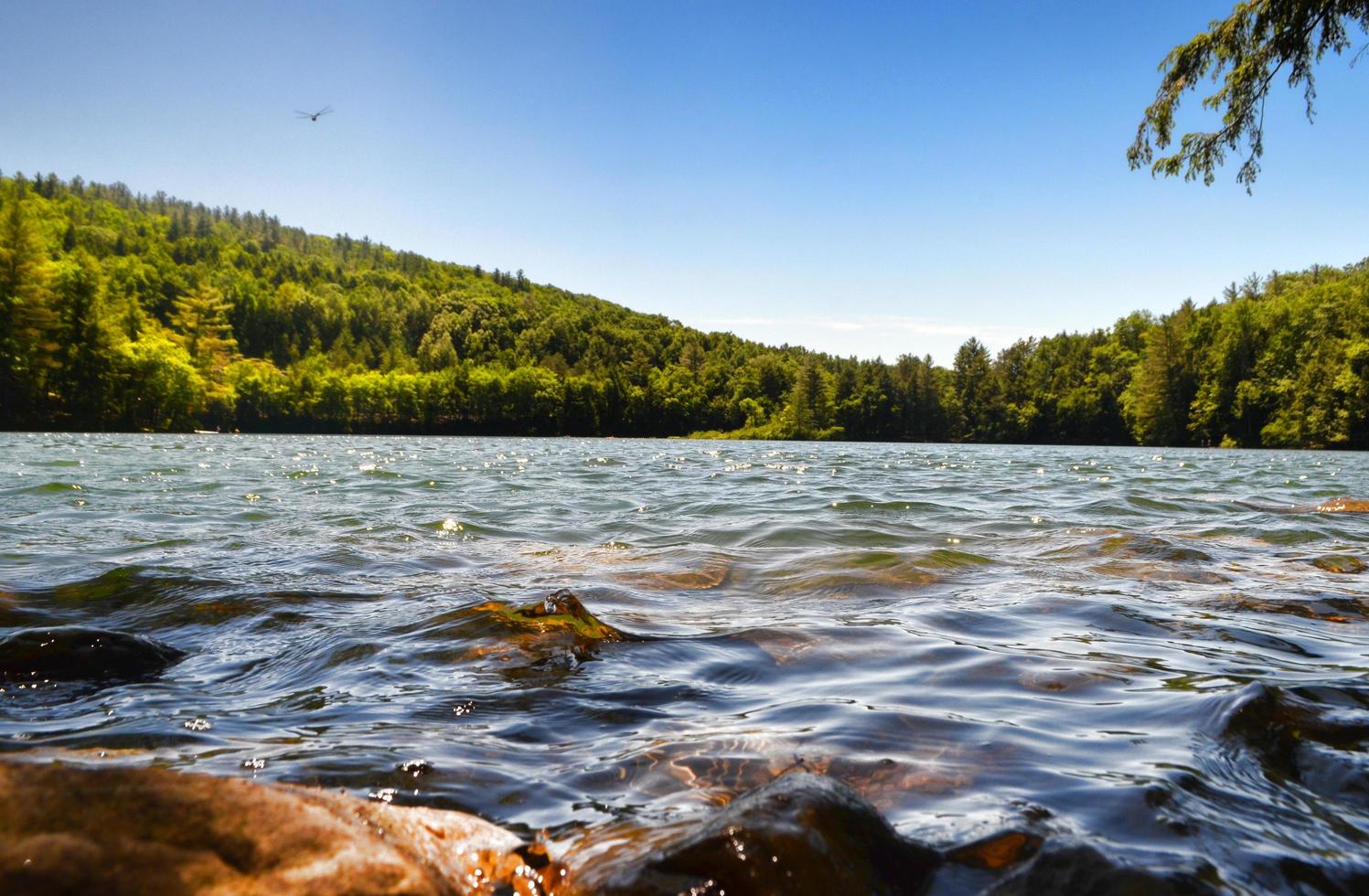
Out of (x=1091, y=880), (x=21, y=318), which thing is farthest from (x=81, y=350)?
(x=1091, y=880)

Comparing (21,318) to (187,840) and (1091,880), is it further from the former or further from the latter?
(1091,880)

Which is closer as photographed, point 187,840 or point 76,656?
point 187,840

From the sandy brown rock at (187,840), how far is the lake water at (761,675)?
0.75 metres

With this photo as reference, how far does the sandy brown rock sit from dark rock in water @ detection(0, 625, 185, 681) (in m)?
2.59

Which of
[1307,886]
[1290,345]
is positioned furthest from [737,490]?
[1290,345]

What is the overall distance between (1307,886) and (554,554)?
280 inches

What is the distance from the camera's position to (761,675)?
4117 mm

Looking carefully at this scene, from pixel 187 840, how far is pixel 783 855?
122cm

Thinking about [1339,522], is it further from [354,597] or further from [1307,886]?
[354,597]

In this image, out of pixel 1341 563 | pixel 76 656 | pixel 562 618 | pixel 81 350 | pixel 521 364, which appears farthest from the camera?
pixel 521 364

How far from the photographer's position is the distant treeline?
6284 centimetres

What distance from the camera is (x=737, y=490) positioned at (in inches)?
667

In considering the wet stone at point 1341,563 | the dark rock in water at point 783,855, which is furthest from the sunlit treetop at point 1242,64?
the dark rock in water at point 783,855

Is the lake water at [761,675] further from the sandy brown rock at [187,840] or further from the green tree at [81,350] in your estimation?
the green tree at [81,350]
